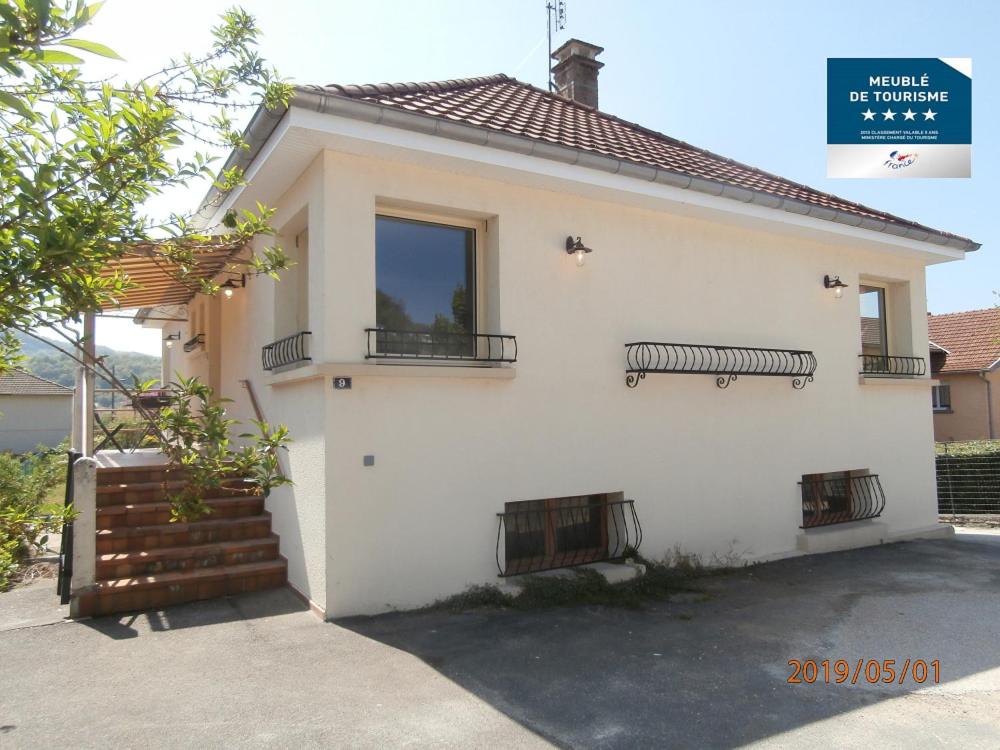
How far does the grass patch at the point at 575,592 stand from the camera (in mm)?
5883

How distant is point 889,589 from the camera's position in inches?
264

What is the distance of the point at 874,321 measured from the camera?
9992mm

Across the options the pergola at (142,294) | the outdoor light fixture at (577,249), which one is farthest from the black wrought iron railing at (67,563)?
the outdoor light fixture at (577,249)

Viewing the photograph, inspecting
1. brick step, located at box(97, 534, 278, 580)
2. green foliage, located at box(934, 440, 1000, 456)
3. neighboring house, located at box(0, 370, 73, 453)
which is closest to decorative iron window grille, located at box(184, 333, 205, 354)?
brick step, located at box(97, 534, 278, 580)

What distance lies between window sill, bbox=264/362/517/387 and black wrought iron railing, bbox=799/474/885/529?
218 inches

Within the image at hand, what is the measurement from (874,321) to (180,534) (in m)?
10.1

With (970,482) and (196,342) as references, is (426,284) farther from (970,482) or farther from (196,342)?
(970,482)

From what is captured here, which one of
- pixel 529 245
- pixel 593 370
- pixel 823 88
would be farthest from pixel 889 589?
pixel 823 88

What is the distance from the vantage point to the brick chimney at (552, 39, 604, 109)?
11336 mm

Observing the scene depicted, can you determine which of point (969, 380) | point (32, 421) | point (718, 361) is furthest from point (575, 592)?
point (32, 421)

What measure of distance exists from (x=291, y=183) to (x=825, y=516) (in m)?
8.24

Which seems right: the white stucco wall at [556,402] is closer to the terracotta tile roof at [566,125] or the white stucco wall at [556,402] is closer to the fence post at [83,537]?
the terracotta tile roof at [566,125]
